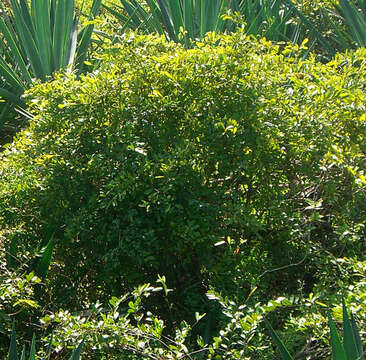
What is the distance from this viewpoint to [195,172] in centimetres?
361

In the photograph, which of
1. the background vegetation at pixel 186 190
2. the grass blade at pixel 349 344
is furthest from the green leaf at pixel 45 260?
the grass blade at pixel 349 344

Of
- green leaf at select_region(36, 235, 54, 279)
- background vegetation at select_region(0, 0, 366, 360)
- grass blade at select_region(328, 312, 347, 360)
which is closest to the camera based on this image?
grass blade at select_region(328, 312, 347, 360)

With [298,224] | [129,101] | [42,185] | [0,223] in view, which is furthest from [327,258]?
[0,223]

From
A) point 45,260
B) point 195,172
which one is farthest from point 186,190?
point 45,260

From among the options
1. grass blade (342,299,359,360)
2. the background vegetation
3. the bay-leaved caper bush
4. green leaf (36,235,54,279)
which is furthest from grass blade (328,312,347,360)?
green leaf (36,235,54,279)

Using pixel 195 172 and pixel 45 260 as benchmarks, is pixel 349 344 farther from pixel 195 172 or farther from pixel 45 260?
pixel 45 260

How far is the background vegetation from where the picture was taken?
359 cm

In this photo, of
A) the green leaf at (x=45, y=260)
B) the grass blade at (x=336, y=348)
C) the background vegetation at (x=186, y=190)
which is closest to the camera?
the grass blade at (x=336, y=348)

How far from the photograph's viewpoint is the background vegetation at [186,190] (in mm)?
3592

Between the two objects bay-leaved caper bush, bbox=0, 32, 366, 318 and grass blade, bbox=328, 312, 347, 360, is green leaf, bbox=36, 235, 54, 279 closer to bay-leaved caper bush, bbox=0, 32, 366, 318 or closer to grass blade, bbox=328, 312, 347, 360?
bay-leaved caper bush, bbox=0, 32, 366, 318

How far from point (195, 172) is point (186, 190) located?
0.39 feet

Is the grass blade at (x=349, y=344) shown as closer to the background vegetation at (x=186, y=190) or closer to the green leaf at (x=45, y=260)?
the background vegetation at (x=186, y=190)

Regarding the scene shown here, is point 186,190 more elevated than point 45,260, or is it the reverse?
point 186,190

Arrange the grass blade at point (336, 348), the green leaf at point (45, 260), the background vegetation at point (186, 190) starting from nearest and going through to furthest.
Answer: the grass blade at point (336, 348) → the background vegetation at point (186, 190) → the green leaf at point (45, 260)
